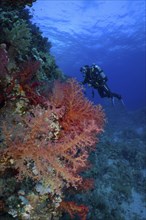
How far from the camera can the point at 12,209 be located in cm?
346

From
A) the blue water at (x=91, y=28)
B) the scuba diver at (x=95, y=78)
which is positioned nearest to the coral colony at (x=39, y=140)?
the scuba diver at (x=95, y=78)

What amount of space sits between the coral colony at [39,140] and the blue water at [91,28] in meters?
14.5

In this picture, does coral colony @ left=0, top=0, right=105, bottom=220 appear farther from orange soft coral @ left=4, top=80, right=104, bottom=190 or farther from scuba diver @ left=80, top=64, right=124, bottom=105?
scuba diver @ left=80, top=64, right=124, bottom=105

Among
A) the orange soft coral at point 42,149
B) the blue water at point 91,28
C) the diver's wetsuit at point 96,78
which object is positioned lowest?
the orange soft coral at point 42,149

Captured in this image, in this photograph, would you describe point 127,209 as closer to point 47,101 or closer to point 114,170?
point 114,170

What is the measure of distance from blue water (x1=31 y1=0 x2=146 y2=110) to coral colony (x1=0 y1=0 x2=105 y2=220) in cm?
1452

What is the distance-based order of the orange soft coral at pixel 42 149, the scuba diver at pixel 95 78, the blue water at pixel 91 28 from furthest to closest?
1. the blue water at pixel 91 28
2. the scuba diver at pixel 95 78
3. the orange soft coral at pixel 42 149

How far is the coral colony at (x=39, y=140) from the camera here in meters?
3.36

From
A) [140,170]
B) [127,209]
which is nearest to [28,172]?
[127,209]

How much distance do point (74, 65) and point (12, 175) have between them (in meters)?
46.8

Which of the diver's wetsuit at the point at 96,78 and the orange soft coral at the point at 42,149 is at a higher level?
the diver's wetsuit at the point at 96,78

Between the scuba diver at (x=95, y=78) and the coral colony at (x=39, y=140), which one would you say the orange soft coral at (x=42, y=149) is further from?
the scuba diver at (x=95, y=78)

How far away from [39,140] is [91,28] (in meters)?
31.9

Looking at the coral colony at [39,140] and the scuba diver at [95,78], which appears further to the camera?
the scuba diver at [95,78]
